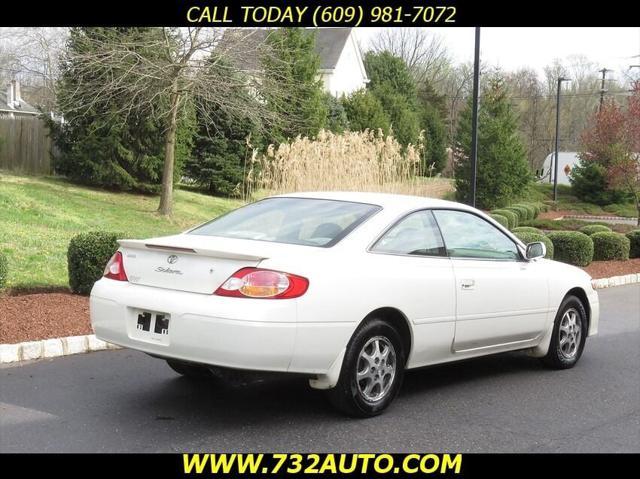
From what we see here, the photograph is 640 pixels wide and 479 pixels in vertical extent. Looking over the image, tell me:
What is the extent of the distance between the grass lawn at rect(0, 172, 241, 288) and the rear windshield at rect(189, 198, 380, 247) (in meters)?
4.67

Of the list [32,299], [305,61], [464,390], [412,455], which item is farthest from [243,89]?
[412,455]

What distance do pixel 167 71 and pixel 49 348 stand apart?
529 inches

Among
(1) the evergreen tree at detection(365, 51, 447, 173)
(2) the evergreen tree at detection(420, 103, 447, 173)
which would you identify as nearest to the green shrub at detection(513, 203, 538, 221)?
(1) the evergreen tree at detection(365, 51, 447, 173)

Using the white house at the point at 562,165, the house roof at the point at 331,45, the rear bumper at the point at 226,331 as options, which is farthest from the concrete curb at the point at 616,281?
the house roof at the point at 331,45

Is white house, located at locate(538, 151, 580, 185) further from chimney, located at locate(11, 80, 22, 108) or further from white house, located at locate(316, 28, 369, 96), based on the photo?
chimney, located at locate(11, 80, 22, 108)

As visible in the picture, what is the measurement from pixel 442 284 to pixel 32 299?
4806 mm

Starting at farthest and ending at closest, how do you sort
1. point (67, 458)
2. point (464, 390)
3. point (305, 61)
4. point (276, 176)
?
1. point (305, 61)
2. point (276, 176)
3. point (464, 390)
4. point (67, 458)

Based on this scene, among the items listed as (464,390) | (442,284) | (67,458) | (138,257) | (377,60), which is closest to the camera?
(67,458)

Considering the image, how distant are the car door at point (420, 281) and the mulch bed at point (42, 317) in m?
3.29

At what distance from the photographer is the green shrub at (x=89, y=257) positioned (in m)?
9.09

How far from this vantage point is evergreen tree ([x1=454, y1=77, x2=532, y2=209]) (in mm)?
33281

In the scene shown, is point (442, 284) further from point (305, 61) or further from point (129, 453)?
point (305, 61)

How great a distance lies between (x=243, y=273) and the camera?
16.8ft

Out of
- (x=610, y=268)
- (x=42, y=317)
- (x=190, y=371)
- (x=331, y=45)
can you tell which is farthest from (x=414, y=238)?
(x=331, y=45)
